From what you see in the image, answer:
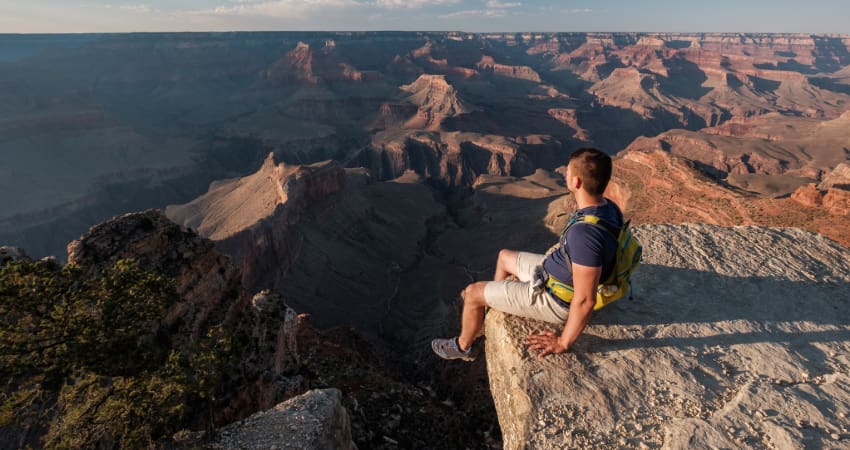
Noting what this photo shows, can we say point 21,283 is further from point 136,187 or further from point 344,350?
point 136,187

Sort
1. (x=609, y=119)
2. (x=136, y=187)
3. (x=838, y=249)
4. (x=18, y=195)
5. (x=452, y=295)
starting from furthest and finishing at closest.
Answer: (x=609, y=119) → (x=136, y=187) → (x=18, y=195) → (x=452, y=295) → (x=838, y=249)

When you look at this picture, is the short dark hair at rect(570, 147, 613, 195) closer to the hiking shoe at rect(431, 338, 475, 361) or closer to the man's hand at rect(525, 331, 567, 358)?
the man's hand at rect(525, 331, 567, 358)

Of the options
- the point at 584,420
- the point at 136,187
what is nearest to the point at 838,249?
the point at 584,420

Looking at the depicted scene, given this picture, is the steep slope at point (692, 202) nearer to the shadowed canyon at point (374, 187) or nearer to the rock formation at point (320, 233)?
the shadowed canyon at point (374, 187)

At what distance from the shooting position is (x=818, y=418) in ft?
19.2

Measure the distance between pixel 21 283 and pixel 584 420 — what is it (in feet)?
27.3

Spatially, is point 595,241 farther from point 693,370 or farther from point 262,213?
point 262,213

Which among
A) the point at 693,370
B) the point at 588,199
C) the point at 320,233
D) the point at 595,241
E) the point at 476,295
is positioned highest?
the point at 588,199

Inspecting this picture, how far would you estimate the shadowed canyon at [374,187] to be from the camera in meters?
15.2

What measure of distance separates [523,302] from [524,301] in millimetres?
28

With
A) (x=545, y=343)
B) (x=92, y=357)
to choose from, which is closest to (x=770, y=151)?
(x=545, y=343)

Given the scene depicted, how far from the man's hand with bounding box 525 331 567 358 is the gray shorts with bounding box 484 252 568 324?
12.8 inches

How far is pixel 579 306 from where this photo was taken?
6312 millimetres

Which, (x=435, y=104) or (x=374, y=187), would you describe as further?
(x=435, y=104)
